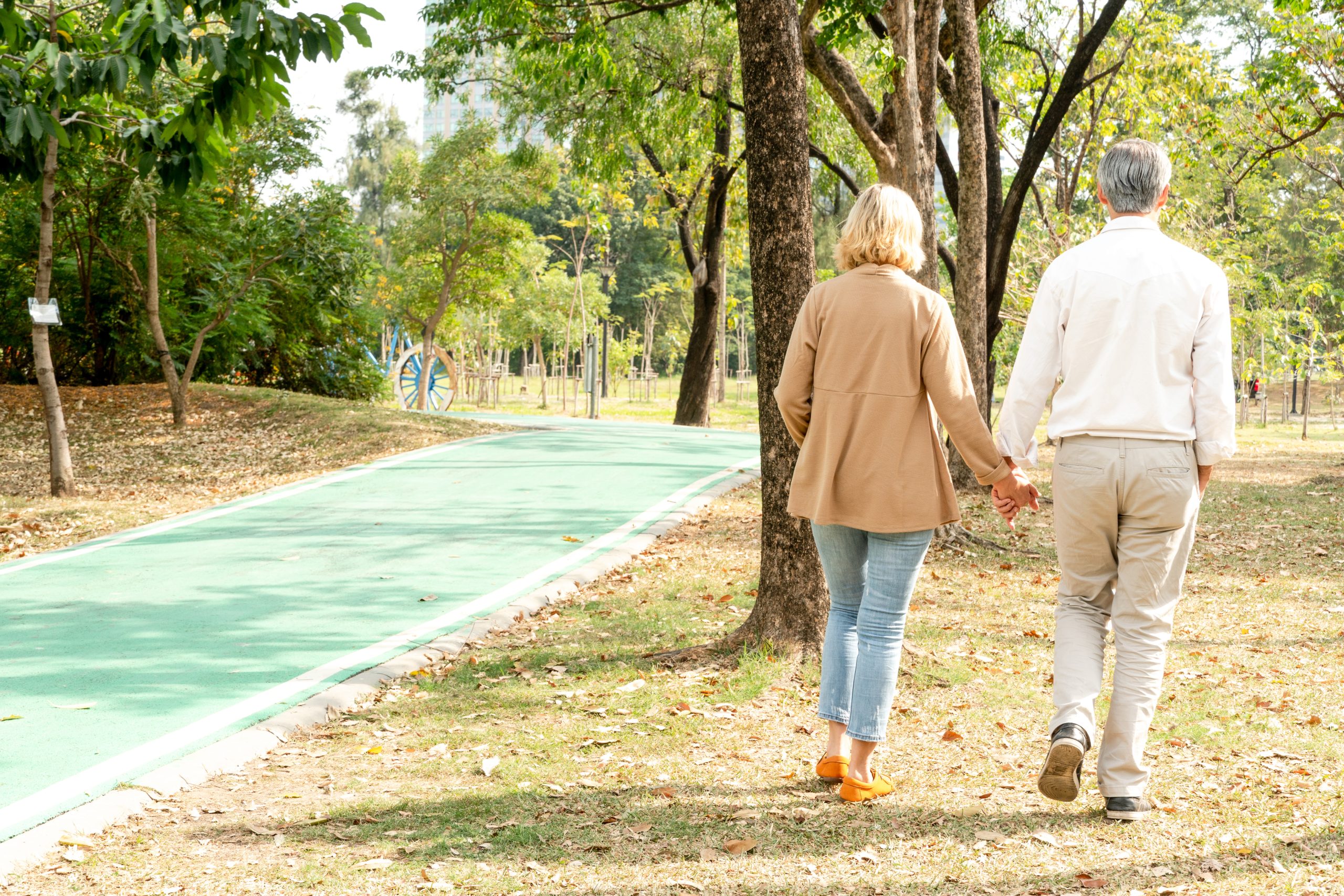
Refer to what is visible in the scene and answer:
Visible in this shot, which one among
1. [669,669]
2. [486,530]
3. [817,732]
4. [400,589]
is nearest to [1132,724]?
[817,732]

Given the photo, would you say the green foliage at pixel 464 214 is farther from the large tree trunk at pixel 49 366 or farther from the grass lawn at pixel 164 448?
the large tree trunk at pixel 49 366

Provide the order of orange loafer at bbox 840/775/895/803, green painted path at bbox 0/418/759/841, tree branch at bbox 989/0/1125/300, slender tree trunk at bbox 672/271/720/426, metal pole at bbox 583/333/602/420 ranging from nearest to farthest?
orange loafer at bbox 840/775/895/803, green painted path at bbox 0/418/759/841, tree branch at bbox 989/0/1125/300, slender tree trunk at bbox 672/271/720/426, metal pole at bbox 583/333/602/420

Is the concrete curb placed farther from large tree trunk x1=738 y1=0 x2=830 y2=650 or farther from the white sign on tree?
the white sign on tree

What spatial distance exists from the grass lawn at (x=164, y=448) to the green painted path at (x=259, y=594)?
2.21ft

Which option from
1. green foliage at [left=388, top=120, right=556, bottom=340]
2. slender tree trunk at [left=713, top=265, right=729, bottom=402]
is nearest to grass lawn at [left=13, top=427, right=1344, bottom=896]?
slender tree trunk at [left=713, top=265, right=729, bottom=402]

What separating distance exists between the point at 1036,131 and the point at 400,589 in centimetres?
923

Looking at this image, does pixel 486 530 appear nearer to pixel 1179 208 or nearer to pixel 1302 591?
pixel 1302 591

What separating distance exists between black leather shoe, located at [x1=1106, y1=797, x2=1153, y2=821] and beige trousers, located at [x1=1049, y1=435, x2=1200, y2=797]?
0.02 metres

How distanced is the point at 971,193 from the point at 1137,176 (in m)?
7.50

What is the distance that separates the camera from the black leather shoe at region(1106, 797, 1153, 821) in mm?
3861

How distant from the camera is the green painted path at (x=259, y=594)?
4.79 m

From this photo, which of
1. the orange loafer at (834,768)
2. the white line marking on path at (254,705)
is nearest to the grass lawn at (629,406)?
the white line marking on path at (254,705)

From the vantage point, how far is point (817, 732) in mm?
4883

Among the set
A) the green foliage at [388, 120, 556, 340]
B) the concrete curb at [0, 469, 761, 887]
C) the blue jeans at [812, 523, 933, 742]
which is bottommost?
the concrete curb at [0, 469, 761, 887]
